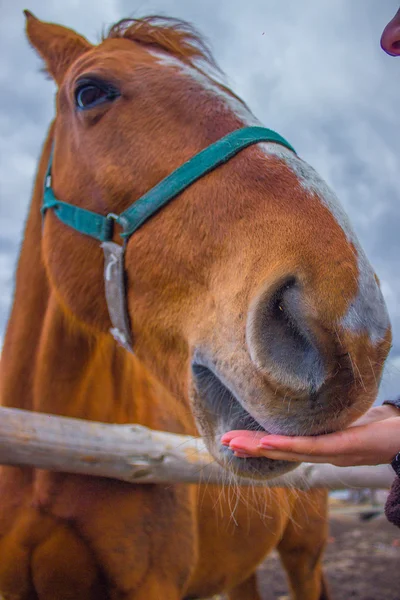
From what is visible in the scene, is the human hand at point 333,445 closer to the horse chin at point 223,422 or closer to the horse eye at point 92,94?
the horse chin at point 223,422

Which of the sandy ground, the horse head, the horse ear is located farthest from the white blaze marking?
the sandy ground

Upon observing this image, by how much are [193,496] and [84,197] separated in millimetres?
1552

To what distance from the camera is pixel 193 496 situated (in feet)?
8.21

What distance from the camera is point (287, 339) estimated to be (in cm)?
124

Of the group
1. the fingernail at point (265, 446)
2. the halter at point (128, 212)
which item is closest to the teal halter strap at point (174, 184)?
the halter at point (128, 212)

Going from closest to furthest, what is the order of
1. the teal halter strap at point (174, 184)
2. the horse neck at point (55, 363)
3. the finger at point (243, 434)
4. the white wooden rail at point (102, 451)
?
the finger at point (243, 434), the teal halter strap at point (174, 184), the white wooden rail at point (102, 451), the horse neck at point (55, 363)

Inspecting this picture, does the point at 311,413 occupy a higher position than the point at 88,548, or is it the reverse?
the point at 311,413

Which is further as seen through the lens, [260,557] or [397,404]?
[260,557]

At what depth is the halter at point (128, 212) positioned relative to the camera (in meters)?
1.62

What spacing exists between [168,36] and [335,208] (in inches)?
51.3

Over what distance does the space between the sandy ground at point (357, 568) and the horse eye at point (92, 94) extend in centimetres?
513

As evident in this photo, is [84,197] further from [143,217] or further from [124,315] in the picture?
[124,315]

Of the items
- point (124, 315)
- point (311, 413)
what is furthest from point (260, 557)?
point (311, 413)

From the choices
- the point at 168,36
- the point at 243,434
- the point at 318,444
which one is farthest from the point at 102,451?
the point at 168,36
